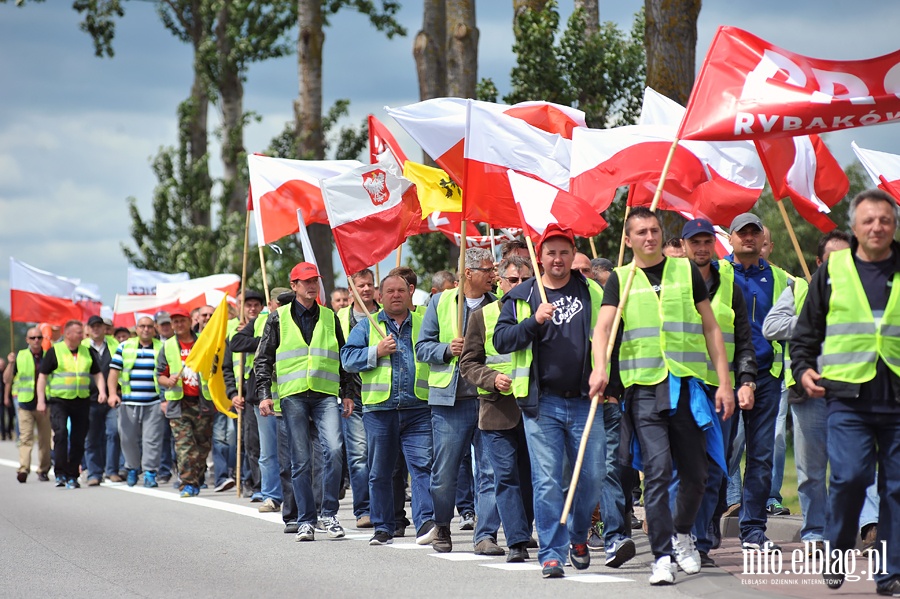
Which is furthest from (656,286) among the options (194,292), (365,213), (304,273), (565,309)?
(194,292)

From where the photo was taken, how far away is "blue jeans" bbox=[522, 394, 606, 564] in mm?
8445

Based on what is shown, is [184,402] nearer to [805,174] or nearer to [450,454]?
Answer: [450,454]

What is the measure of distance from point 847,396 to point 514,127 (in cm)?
444

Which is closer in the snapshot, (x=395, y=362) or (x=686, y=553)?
(x=686, y=553)

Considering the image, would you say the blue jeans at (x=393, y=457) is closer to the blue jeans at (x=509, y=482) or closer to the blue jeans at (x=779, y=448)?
the blue jeans at (x=509, y=482)

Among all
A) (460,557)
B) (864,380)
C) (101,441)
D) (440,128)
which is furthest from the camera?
(101,441)

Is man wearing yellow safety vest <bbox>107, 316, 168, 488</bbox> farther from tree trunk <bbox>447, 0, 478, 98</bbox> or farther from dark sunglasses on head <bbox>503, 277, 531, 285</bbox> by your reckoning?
dark sunglasses on head <bbox>503, 277, 531, 285</bbox>

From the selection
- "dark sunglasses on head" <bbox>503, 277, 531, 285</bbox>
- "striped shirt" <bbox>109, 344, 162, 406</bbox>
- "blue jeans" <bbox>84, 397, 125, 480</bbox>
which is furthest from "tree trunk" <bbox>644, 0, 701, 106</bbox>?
"blue jeans" <bbox>84, 397, 125, 480</bbox>

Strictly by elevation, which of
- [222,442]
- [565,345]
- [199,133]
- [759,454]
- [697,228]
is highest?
[199,133]

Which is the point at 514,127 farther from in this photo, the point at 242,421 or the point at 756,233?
the point at 242,421

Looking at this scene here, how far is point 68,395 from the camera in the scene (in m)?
17.3

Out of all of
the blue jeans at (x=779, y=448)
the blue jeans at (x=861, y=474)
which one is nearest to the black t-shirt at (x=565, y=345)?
the blue jeans at (x=861, y=474)

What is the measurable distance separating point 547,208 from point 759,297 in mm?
1919

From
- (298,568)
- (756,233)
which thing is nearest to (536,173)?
(756,233)
